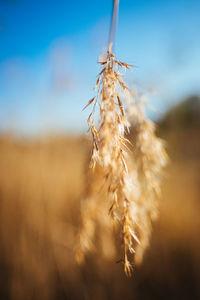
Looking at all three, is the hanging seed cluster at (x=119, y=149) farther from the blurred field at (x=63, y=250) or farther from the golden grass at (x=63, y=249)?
the blurred field at (x=63, y=250)

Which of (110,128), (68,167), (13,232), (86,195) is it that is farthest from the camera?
(68,167)

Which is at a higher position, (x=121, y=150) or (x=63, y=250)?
(x=121, y=150)

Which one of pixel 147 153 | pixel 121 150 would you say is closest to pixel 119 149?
pixel 121 150

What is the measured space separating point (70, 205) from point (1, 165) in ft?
3.36

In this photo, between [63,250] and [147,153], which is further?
[63,250]

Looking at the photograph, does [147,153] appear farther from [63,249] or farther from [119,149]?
[63,249]

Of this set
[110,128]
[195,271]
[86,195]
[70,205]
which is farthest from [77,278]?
[110,128]

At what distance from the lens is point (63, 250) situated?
5.00 ft

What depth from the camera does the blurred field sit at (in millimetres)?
1512

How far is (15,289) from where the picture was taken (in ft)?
4.75

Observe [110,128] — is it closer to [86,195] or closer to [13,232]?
[86,195]

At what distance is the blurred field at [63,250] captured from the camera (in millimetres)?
1512

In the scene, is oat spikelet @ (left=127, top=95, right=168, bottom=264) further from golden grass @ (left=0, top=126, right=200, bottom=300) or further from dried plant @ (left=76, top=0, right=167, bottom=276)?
golden grass @ (left=0, top=126, right=200, bottom=300)

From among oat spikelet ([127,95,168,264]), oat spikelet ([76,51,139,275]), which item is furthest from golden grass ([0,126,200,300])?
oat spikelet ([76,51,139,275])
